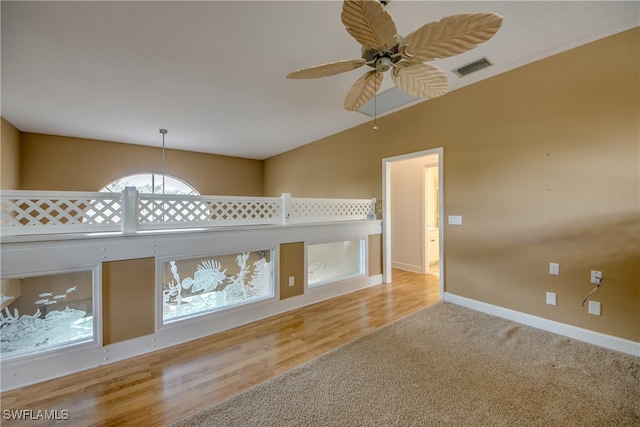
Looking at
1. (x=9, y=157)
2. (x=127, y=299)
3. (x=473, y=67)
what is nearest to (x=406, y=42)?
(x=473, y=67)

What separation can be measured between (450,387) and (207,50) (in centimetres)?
341

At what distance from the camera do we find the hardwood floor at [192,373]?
1.59 m

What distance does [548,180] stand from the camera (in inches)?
97.3

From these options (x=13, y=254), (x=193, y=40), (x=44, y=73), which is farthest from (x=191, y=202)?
(x=44, y=73)

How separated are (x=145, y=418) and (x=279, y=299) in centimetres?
163

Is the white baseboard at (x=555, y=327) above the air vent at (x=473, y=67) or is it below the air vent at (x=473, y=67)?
below

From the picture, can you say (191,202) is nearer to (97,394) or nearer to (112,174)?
(97,394)

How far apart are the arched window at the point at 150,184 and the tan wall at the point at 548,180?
5.41 m

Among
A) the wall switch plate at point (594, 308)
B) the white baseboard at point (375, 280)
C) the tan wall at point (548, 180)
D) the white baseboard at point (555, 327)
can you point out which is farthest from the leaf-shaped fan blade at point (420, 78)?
the white baseboard at point (375, 280)

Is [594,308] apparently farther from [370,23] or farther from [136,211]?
[136,211]

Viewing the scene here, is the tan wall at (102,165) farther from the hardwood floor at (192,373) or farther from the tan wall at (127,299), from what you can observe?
the hardwood floor at (192,373)

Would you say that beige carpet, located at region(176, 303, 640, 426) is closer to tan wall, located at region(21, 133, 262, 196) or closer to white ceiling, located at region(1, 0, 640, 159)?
white ceiling, located at region(1, 0, 640, 159)

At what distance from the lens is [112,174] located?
5.16 meters

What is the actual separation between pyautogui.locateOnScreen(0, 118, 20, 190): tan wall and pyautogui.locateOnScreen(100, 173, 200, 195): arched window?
1203mm
